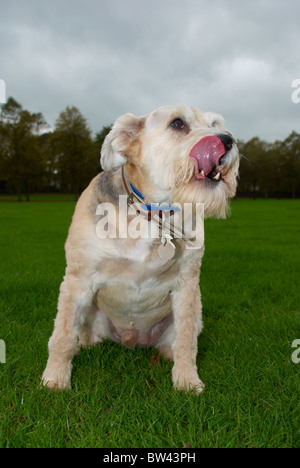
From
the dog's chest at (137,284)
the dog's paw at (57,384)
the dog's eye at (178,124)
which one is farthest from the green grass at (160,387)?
the dog's eye at (178,124)

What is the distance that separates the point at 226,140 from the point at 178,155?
38 cm

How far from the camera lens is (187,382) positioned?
133 inches

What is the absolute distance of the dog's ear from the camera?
3309 millimetres

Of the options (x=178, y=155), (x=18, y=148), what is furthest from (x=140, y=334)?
(x=18, y=148)

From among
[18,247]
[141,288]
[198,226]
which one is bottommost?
[18,247]

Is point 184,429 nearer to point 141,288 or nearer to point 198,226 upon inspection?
point 141,288

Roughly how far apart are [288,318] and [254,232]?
11671 millimetres

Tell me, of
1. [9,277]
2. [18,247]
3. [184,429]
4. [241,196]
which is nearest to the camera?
[184,429]

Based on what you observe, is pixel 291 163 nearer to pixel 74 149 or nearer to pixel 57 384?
pixel 74 149

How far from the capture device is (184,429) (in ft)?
8.79

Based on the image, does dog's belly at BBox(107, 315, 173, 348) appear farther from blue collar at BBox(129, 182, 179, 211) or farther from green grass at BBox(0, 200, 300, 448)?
blue collar at BBox(129, 182, 179, 211)

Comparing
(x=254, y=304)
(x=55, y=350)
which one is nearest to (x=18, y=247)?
(x=254, y=304)

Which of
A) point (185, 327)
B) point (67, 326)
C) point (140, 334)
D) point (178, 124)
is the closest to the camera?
point (178, 124)

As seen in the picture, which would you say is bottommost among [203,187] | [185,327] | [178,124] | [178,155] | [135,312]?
[185,327]
